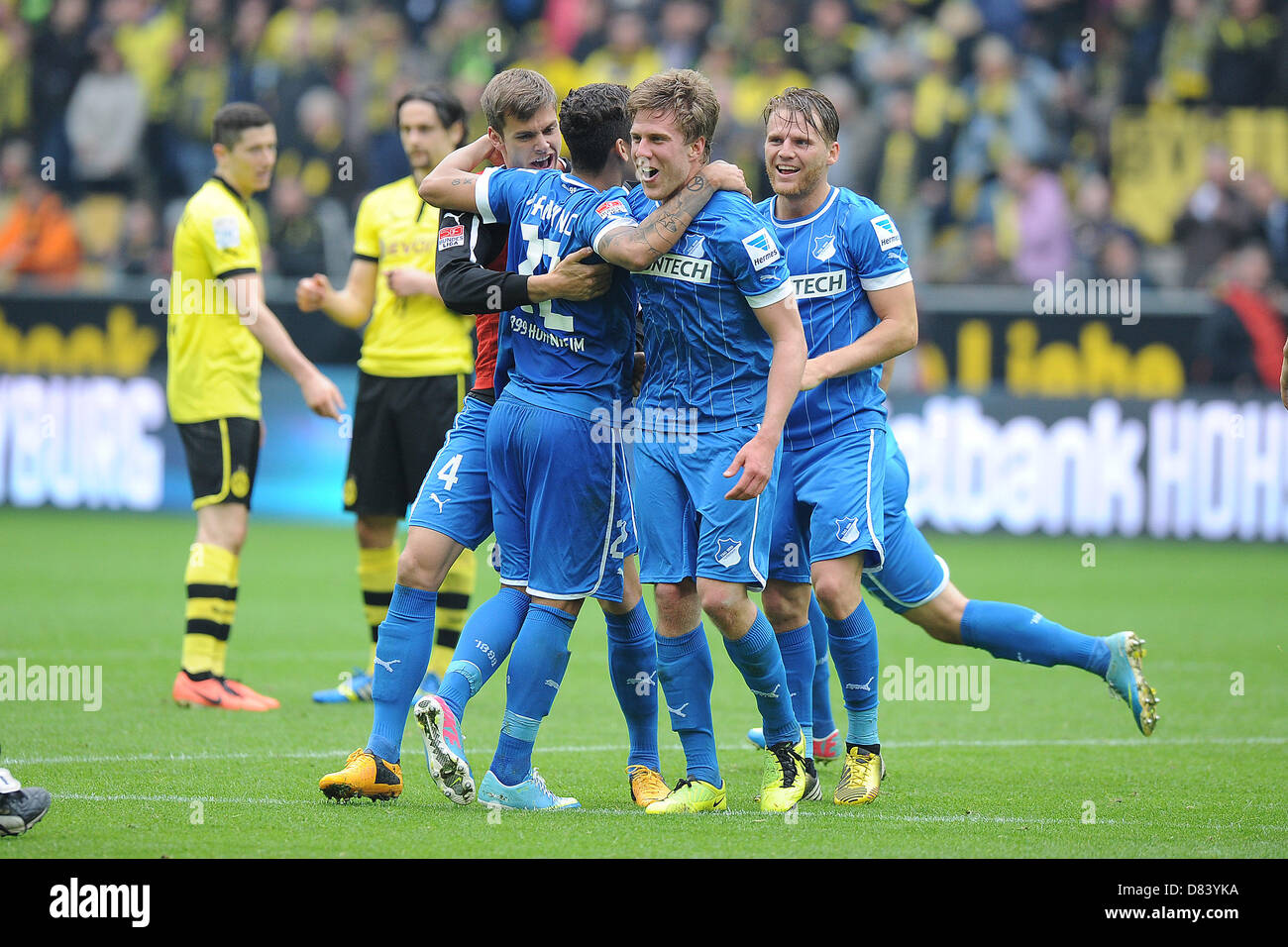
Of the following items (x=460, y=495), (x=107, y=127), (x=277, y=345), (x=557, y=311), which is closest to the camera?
(x=557, y=311)

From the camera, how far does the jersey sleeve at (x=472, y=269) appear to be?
5316mm

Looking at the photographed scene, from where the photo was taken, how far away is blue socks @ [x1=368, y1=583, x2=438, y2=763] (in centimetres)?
550

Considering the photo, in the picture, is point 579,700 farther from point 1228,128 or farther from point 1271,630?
point 1228,128

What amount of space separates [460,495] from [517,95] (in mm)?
1377

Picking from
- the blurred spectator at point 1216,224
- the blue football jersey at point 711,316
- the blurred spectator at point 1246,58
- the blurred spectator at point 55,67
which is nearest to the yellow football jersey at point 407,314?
the blue football jersey at point 711,316

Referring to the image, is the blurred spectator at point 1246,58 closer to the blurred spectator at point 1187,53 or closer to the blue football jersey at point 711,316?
the blurred spectator at point 1187,53

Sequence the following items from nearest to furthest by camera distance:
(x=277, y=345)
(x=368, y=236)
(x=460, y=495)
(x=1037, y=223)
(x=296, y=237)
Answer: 1. (x=460, y=495)
2. (x=277, y=345)
3. (x=368, y=236)
4. (x=1037, y=223)
5. (x=296, y=237)

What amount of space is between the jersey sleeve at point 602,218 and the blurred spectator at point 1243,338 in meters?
10.7

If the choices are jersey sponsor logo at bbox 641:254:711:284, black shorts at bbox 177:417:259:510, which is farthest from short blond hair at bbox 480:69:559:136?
black shorts at bbox 177:417:259:510

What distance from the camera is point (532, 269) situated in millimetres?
5480

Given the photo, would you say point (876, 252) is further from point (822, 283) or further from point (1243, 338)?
point (1243, 338)

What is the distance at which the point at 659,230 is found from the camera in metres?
5.20

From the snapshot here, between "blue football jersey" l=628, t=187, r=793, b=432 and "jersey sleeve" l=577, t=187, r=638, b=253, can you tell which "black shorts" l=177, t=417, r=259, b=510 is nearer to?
"blue football jersey" l=628, t=187, r=793, b=432

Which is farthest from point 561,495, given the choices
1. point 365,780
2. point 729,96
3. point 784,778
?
point 729,96
